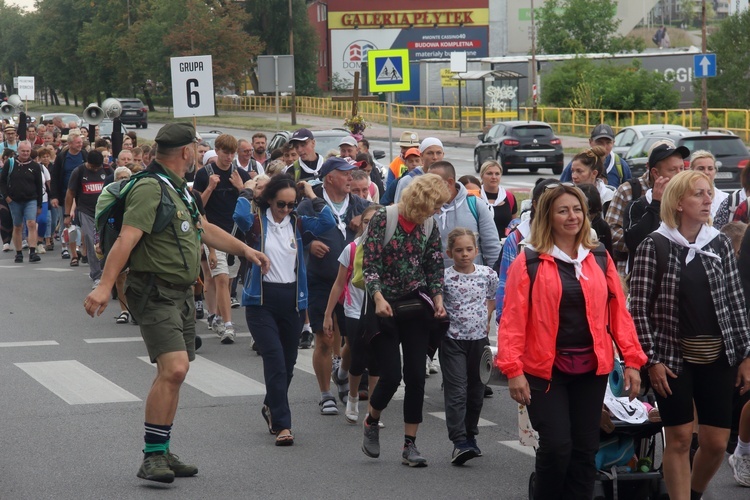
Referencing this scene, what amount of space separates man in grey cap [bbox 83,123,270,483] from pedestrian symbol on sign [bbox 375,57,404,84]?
47.0 feet

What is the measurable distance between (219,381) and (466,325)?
122 inches

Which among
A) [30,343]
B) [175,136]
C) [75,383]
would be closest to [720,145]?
[30,343]

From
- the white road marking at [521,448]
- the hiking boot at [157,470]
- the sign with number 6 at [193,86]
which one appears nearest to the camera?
the hiking boot at [157,470]

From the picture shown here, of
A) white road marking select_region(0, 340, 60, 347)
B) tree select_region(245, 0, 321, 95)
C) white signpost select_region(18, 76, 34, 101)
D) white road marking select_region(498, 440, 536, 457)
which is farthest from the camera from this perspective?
tree select_region(245, 0, 321, 95)

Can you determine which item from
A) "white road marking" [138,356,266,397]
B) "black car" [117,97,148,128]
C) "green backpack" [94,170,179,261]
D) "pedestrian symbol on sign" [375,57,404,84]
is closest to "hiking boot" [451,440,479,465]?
"green backpack" [94,170,179,261]

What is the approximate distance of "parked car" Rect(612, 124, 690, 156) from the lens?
28.2m

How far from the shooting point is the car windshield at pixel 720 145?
23484mm

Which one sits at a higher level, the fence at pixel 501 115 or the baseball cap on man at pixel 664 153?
the baseball cap on man at pixel 664 153

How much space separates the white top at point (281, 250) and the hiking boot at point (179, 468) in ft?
4.85

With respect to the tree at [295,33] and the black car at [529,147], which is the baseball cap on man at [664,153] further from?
the tree at [295,33]

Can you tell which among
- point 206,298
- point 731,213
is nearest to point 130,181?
point 731,213

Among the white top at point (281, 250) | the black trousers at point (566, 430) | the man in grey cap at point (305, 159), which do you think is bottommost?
the black trousers at point (566, 430)

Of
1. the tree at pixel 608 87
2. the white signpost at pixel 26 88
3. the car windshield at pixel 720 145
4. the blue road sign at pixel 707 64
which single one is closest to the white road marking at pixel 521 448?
the car windshield at pixel 720 145

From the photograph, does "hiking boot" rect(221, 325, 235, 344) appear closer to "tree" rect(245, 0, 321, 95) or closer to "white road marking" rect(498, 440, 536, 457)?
"white road marking" rect(498, 440, 536, 457)
